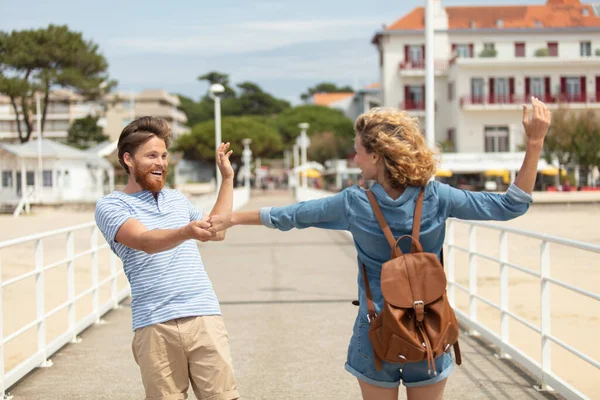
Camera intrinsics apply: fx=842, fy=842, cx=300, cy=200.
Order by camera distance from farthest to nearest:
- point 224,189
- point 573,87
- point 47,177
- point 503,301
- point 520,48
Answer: point 520,48 → point 573,87 → point 47,177 → point 503,301 → point 224,189

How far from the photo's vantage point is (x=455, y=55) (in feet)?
204

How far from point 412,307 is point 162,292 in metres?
1.06

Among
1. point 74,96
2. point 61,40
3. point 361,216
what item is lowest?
point 361,216

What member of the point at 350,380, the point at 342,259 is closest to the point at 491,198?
the point at 350,380

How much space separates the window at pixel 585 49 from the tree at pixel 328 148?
94.4ft

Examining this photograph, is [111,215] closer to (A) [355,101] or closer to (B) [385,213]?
(B) [385,213]

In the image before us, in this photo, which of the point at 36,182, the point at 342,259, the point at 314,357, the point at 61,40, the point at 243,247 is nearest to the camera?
the point at 314,357

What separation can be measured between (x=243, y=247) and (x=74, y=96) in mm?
48467

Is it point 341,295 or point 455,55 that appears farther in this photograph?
point 455,55

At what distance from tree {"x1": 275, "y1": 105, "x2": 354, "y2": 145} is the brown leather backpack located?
9531 centimetres

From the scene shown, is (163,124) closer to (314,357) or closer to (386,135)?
(386,135)

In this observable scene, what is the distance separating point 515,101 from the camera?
59125mm

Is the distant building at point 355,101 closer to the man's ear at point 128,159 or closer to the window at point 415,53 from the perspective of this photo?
the window at point 415,53

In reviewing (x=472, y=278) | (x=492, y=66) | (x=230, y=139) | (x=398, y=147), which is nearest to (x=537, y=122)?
(x=398, y=147)
